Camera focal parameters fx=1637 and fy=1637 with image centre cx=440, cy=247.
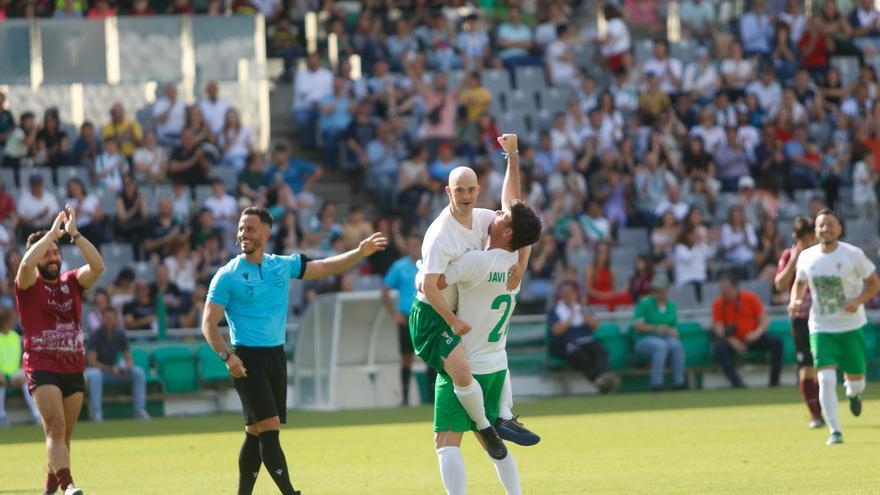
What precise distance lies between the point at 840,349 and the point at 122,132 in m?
13.2

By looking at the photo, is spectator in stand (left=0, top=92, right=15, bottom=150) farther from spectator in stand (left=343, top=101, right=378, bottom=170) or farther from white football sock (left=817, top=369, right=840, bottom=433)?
white football sock (left=817, top=369, right=840, bottom=433)

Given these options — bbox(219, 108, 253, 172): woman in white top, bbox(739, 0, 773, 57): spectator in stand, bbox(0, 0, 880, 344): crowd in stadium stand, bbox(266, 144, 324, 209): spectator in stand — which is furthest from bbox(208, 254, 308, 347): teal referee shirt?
bbox(739, 0, 773, 57): spectator in stand

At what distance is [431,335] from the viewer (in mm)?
9875

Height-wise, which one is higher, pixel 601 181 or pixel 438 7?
pixel 438 7

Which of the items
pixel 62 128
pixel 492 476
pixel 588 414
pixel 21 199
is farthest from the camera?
pixel 62 128

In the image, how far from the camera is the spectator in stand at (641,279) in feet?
78.5

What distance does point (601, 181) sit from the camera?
85.4 feet

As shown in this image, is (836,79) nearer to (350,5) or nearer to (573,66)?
(573,66)

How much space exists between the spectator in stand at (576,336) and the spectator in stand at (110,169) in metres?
6.59

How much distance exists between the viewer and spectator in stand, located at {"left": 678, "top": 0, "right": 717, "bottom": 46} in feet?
101

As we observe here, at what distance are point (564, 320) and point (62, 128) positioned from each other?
8.08 meters

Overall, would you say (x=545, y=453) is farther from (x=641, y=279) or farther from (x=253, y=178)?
(x=253, y=178)

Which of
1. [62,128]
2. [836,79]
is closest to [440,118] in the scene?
[62,128]

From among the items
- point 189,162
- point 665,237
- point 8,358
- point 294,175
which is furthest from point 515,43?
point 8,358
